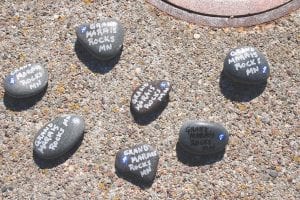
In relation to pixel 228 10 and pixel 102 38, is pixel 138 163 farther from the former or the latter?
pixel 228 10

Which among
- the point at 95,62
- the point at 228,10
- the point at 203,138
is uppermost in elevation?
the point at 228,10

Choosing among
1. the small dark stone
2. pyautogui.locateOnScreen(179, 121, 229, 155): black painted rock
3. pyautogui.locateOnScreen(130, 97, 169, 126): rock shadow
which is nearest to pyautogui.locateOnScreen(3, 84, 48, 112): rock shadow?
pyautogui.locateOnScreen(130, 97, 169, 126): rock shadow

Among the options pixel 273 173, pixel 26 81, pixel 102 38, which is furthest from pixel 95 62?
pixel 273 173

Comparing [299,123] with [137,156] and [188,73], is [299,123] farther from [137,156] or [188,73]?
[137,156]

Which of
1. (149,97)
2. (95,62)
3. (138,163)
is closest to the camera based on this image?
(138,163)

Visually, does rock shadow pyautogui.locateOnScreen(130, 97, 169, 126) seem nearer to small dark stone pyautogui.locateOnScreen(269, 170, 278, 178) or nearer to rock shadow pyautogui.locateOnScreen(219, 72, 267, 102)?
rock shadow pyautogui.locateOnScreen(219, 72, 267, 102)

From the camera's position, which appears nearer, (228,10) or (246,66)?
(246,66)

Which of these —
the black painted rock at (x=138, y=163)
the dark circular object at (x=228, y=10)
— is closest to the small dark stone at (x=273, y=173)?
the black painted rock at (x=138, y=163)
